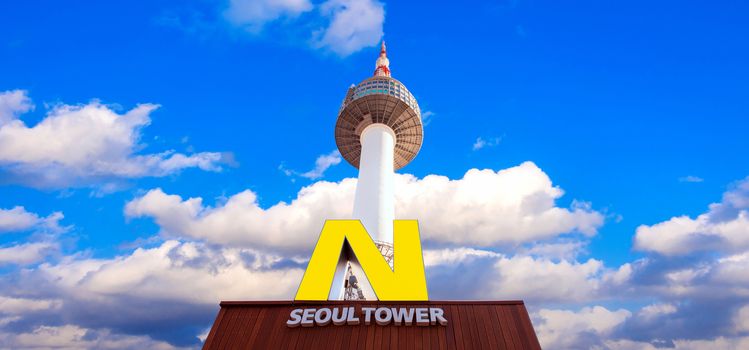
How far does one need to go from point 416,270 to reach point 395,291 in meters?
1.98

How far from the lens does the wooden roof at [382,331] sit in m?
20.5

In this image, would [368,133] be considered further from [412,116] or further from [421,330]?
[421,330]

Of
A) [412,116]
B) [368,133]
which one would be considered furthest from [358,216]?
[412,116]

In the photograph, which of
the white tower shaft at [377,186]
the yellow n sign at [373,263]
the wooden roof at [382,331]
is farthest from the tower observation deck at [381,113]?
the wooden roof at [382,331]

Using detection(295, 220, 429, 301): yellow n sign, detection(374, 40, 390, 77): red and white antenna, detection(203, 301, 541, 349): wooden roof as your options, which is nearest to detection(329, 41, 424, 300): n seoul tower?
detection(374, 40, 390, 77): red and white antenna

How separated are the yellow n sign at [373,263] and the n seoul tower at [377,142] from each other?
16.6 metres

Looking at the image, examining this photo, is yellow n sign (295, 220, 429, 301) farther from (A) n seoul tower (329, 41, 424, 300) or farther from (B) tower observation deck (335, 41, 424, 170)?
(B) tower observation deck (335, 41, 424, 170)

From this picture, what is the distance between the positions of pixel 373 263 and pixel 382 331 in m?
5.16

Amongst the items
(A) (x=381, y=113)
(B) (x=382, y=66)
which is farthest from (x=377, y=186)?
(B) (x=382, y=66)

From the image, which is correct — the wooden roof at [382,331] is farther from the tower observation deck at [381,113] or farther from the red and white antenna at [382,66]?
the red and white antenna at [382,66]

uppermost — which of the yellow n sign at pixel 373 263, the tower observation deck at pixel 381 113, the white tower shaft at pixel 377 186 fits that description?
the tower observation deck at pixel 381 113

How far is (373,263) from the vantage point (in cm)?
2572

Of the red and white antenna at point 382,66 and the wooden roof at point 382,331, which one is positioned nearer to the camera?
the wooden roof at point 382,331

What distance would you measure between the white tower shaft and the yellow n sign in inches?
787
